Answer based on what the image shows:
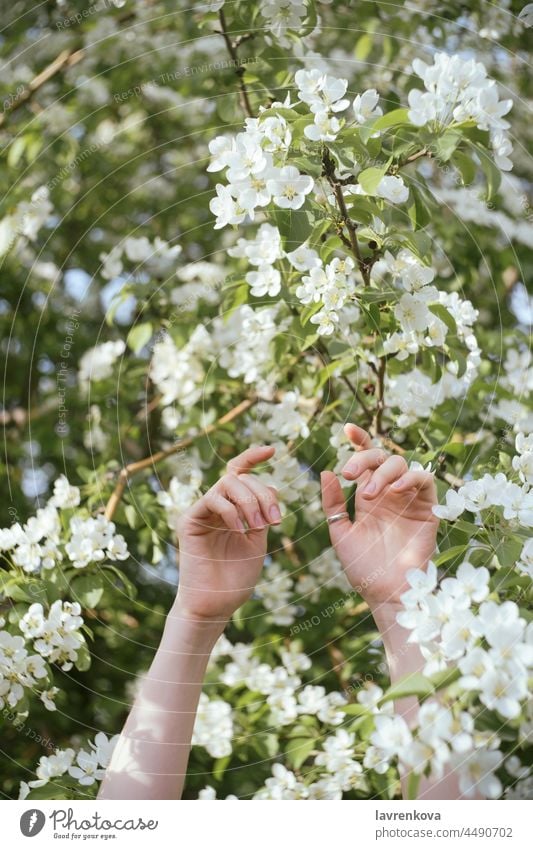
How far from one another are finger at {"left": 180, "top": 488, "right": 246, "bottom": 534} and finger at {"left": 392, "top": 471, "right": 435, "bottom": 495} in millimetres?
166

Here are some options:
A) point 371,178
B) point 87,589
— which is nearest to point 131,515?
point 87,589

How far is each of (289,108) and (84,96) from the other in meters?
1.15

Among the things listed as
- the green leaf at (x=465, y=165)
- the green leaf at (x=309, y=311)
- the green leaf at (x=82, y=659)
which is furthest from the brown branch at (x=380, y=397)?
the green leaf at (x=82, y=659)

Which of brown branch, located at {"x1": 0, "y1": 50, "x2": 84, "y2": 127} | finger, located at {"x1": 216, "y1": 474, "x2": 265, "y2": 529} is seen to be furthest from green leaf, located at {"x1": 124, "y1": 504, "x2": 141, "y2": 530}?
brown branch, located at {"x1": 0, "y1": 50, "x2": 84, "y2": 127}

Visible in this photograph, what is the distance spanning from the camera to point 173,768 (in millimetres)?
859

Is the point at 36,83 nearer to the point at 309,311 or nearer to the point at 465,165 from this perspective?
the point at 309,311

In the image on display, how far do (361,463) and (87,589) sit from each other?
1.33ft

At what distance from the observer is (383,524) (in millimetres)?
877

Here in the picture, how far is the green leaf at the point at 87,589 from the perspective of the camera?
100cm

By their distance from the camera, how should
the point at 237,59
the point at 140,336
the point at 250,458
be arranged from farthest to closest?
the point at 140,336
the point at 237,59
the point at 250,458

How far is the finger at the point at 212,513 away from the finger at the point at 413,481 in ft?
0.54

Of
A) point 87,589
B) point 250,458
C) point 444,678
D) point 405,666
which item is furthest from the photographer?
point 87,589
